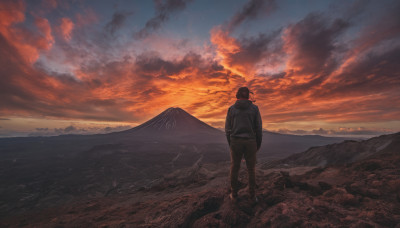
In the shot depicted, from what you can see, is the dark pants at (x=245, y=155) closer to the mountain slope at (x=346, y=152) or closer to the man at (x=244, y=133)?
the man at (x=244, y=133)

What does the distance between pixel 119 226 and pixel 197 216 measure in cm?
222

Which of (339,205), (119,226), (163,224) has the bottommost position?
(119,226)

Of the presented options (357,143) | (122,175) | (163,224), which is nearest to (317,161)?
(357,143)

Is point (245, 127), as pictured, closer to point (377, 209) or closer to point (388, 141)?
point (377, 209)

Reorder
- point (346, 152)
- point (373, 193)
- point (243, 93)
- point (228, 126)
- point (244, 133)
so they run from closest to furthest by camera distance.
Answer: point (244, 133), point (373, 193), point (243, 93), point (228, 126), point (346, 152)

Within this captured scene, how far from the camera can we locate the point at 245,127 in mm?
3299


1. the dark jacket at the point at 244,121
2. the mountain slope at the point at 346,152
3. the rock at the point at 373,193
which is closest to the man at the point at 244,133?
the dark jacket at the point at 244,121

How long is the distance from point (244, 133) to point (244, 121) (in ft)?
0.84

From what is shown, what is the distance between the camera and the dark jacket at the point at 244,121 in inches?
130

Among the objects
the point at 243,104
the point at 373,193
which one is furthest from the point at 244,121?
the point at 373,193

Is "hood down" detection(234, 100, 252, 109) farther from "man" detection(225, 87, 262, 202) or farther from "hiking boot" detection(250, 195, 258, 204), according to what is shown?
"hiking boot" detection(250, 195, 258, 204)

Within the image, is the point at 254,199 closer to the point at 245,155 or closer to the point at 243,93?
the point at 245,155

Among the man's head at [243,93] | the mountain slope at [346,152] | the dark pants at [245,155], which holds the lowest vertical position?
the mountain slope at [346,152]

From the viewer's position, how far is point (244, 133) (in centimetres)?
330
